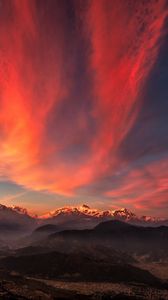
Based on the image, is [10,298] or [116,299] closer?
[10,298]

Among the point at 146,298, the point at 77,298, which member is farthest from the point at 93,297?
the point at 146,298

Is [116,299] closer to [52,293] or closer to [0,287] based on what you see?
[52,293]

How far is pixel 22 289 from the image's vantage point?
19775cm

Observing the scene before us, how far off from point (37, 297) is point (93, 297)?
2996 centimetres

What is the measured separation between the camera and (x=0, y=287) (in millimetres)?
196625

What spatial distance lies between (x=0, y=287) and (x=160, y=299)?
79887 millimetres

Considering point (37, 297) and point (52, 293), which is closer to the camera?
point (37, 297)

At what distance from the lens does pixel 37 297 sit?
179500mm

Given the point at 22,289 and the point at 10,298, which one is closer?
the point at 10,298

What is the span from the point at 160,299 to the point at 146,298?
6.99m

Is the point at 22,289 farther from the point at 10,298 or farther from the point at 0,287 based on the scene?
the point at 10,298

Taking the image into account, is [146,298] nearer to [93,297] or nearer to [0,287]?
[93,297]

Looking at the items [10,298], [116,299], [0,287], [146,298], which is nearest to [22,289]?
[0,287]

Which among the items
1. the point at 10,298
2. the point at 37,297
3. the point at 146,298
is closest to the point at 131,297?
the point at 146,298
